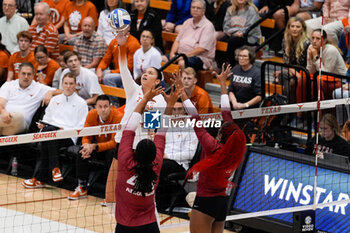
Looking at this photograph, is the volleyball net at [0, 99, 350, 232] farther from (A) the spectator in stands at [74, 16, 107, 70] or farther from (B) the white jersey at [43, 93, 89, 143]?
(A) the spectator in stands at [74, 16, 107, 70]

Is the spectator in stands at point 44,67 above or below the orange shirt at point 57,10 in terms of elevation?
below

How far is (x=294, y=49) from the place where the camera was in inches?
412

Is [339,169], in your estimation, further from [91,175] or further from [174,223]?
[91,175]

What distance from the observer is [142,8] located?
12.1 meters

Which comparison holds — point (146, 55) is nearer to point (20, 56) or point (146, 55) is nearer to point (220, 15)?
point (220, 15)

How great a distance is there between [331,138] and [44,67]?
4.72 m

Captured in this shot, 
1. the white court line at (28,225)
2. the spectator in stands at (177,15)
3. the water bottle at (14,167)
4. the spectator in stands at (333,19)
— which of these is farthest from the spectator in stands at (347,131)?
the water bottle at (14,167)

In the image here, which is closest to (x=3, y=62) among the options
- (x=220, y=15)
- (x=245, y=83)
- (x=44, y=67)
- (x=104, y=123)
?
(x=44, y=67)

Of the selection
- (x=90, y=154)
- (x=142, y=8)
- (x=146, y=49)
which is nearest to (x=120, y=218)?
(x=90, y=154)

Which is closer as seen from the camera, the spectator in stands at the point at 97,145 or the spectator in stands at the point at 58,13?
the spectator in stands at the point at 97,145

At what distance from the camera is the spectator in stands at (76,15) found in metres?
12.9

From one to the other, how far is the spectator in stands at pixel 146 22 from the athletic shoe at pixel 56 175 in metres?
3.05

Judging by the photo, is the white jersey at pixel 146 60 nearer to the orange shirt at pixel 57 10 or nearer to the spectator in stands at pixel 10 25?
the spectator in stands at pixel 10 25

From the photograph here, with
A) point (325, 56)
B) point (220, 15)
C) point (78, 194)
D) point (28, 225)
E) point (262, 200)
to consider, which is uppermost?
point (220, 15)
